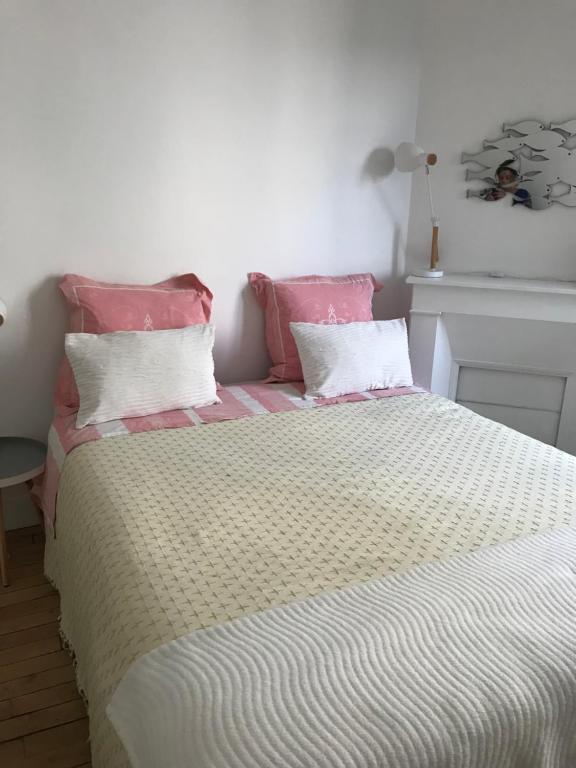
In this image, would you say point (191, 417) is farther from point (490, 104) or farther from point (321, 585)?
point (490, 104)

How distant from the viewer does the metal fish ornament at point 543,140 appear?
2.76 metres

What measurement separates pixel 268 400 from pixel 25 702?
128 centimetres

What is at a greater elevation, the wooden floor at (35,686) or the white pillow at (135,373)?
the white pillow at (135,373)

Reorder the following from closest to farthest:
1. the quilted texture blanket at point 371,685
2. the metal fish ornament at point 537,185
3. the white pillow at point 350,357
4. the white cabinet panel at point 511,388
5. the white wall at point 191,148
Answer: the quilted texture blanket at point 371,685, the white wall at point 191,148, the white pillow at point 350,357, the metal fish ornament at point 537,185, the white cabinet panel at point 511,388

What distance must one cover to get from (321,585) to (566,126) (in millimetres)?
2357

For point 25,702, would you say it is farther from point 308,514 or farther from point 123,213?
point 123,213

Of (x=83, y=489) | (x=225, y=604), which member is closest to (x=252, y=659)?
(x=225, y=604)

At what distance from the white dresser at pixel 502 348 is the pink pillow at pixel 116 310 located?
41.7 inches

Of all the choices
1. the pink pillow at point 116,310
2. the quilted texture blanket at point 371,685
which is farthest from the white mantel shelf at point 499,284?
the quilted texture blanket at point 371,685

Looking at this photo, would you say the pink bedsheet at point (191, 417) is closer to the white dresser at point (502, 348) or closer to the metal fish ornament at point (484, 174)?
the white dresser at point (502, 348)

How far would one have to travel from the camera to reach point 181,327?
2.46m

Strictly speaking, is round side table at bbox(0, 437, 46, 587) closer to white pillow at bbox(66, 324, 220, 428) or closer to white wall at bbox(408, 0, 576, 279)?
white pillow at bbox(66, 324, 220, 428)

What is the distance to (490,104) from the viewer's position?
2834 millimetres

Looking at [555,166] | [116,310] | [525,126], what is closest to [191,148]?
[116,310]
